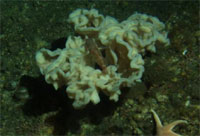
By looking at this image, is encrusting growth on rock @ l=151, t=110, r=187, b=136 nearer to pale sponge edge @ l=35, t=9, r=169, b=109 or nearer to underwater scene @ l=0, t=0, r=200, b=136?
underwater scene @ l=0, t=0, r=200, b=136

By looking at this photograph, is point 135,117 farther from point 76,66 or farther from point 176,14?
point 176,14

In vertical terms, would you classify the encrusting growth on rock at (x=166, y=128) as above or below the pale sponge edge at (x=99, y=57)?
below

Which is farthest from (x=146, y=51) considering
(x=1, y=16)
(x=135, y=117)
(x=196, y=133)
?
(x=1, y=16)

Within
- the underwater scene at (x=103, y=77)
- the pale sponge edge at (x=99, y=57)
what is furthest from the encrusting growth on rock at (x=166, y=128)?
the pale sponge edge at (x=99, y=57)

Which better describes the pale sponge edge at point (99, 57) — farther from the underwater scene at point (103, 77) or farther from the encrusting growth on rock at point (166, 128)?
the encrusting growth on rock at point (166, 128)

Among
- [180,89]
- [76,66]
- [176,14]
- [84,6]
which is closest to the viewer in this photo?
[76,66]

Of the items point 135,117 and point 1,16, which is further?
point 1,16

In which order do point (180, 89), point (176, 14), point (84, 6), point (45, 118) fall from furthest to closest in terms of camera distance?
point (84, 6) < point (176, 14) < point (45, 118) < point (180, 89)
